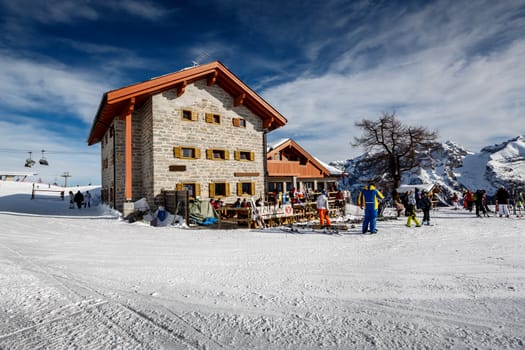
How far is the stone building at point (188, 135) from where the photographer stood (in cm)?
1365

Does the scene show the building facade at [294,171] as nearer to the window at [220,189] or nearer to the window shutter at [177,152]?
the window at [220,189]

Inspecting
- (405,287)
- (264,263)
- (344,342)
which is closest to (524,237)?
(405,287)

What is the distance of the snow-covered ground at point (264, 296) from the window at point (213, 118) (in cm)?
1013

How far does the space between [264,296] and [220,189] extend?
41.1 feet

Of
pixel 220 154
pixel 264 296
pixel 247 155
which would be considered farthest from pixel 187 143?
pixel 264 296

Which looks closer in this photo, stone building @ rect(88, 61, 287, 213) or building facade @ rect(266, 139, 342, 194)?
stone building @ rect(88, 61, 287, 213)

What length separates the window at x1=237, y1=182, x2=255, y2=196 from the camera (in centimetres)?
1645

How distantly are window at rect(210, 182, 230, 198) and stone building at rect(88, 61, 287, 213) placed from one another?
6 cm

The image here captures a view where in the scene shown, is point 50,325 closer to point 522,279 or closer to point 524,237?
point 522,279

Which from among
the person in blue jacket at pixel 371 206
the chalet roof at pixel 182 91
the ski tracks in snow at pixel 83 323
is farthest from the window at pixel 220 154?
the ski tracks in snow at pixel 83 323

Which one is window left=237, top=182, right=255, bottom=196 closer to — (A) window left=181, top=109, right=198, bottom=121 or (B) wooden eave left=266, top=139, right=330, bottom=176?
(A) window left=181, top=109, right=198, bottom=121

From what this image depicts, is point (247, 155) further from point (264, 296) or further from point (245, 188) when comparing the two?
point (264, 296)

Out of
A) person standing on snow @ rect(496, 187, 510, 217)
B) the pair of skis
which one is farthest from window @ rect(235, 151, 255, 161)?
person standing on snow @ rect(496, 187, 510, 217)

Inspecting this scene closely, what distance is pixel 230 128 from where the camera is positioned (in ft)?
54.3
